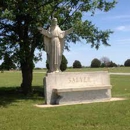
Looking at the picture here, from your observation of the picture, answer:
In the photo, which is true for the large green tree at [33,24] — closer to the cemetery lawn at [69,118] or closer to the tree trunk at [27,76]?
the tree trunk at [27,76]

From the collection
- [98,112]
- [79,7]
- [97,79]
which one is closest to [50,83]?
[97,79]

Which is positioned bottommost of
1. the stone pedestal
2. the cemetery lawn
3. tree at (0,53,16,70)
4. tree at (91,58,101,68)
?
the cemetery lawn

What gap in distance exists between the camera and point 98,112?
37.6 ft

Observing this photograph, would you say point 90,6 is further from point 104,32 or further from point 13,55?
point 13,55

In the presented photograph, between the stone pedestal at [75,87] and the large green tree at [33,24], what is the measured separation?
3171 mm

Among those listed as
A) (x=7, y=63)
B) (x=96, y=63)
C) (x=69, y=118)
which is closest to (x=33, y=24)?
(x=7, y=63)

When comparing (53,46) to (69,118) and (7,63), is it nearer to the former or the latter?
(7,63)

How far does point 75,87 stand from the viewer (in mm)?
14836

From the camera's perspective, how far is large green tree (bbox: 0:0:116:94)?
17094mm

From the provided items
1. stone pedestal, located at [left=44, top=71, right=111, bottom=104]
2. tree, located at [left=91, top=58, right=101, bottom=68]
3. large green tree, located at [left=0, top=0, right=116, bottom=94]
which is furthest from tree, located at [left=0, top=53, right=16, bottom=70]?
tree, located at [left=91, top=58, right=101, bottom=68]

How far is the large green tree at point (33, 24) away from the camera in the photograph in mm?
17094

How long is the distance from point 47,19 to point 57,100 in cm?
492

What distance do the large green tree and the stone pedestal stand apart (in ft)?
10.4

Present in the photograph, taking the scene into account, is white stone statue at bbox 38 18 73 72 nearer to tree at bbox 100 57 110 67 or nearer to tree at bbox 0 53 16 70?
tree at bbox 0 53 16 70
